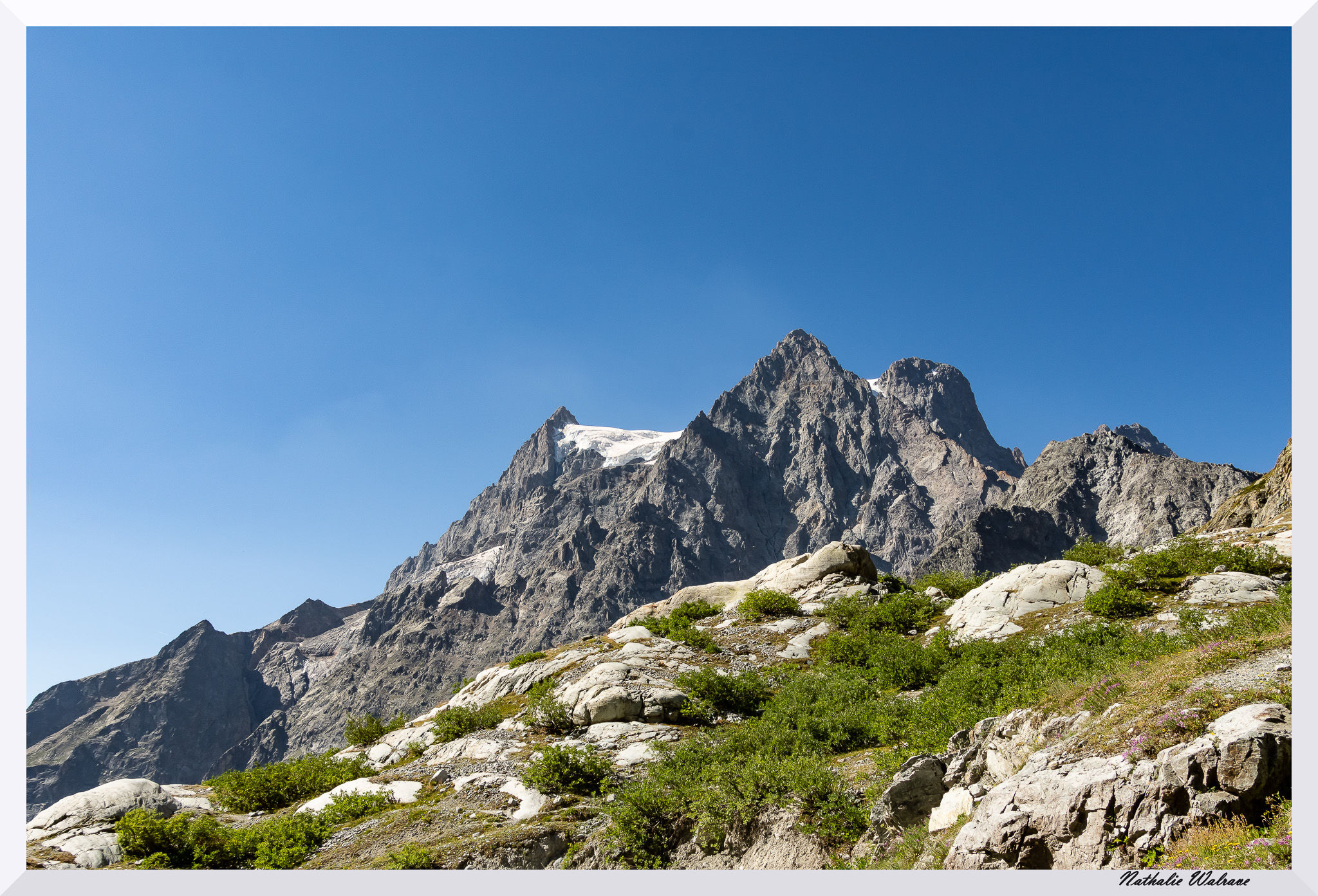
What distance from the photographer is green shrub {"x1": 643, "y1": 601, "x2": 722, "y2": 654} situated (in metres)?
23.8

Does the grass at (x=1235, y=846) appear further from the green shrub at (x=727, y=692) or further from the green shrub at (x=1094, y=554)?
the green shrub at (x=1094, y=554)

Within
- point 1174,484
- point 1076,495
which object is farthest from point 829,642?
point 1076,495

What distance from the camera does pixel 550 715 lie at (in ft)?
55.6

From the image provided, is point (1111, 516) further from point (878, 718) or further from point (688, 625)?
point (878, 718)

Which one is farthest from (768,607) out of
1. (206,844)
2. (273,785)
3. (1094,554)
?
(206,844)

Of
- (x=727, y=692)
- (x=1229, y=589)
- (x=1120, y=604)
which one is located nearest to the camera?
(x=727, y=692)

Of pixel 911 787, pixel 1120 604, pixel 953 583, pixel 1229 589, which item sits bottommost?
pixel 911 787

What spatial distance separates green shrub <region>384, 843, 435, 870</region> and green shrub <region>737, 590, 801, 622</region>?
1974cm

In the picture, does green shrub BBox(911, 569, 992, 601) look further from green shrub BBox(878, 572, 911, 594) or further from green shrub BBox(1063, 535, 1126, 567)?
green shrub BBox(1063, 535, 1126, 567)

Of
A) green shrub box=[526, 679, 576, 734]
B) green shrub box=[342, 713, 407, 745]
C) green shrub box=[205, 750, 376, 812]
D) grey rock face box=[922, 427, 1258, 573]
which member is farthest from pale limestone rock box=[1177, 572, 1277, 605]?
grey rock face box=[922, 427, 1258, 573]

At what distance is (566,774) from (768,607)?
55.4 ft

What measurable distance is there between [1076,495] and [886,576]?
209222mm

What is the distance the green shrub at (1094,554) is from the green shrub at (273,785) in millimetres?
27645
